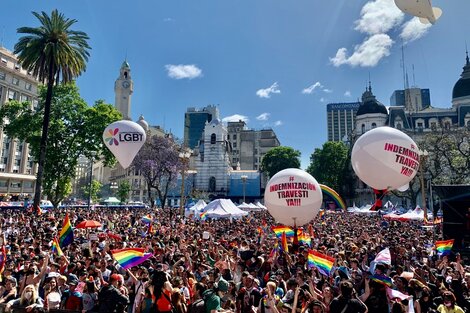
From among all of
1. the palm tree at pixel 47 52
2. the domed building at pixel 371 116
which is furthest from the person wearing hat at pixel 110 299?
the domed building at pixel 371 116

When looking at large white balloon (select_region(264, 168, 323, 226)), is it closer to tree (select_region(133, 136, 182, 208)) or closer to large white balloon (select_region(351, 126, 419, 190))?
large white balloon (select_region(351, 126, 419, 190))

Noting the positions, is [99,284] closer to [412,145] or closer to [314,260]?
[314,260]

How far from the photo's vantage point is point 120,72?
126 meters

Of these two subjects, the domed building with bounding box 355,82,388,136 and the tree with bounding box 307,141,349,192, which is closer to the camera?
the tree with bounding box 307,141,349,192

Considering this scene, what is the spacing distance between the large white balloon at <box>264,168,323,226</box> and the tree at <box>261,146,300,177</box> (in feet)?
231

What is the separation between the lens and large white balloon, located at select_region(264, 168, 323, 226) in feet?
33.3

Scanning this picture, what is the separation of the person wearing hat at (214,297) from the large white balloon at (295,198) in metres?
4.38

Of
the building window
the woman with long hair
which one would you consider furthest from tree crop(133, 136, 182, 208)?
the woman with long hair

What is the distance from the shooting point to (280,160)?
8200 cm

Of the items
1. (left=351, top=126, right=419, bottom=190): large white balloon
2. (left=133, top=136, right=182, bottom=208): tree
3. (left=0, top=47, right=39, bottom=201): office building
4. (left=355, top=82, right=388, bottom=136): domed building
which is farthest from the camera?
(left=355, top=82, right=388, bottom=136): domed building

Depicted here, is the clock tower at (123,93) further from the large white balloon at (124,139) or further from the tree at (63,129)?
the large white balloon at (124,139)

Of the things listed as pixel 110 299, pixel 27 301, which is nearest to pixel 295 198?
pixel 110 299

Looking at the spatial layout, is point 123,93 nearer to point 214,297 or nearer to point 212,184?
point 212,184

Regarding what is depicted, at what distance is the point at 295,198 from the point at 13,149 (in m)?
80.1
